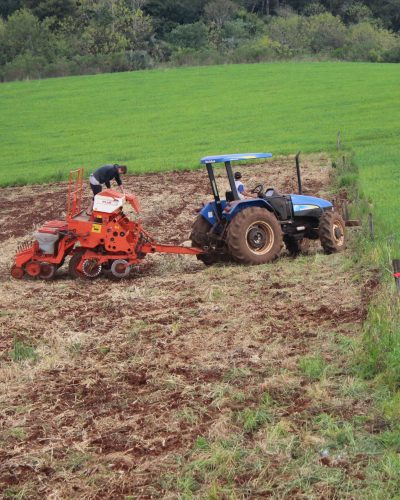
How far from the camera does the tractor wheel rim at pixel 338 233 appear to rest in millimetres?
14602

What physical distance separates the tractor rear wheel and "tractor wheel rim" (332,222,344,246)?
1.88 m

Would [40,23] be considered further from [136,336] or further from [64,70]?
[136,336]

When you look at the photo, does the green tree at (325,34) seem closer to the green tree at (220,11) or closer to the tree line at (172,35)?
the tree line at (172,35)

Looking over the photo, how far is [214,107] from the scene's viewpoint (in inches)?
1859

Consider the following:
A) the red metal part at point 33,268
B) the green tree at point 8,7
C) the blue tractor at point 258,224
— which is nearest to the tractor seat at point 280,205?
the blue tractor at point 258,224

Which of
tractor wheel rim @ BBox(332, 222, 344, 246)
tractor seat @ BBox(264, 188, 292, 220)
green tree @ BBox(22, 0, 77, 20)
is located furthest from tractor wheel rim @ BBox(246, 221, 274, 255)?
green tree @ BBox(22, 0, 77, 20)

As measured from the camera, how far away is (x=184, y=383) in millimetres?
8914

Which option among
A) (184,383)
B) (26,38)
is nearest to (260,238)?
(184,383)

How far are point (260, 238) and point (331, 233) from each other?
114 cm

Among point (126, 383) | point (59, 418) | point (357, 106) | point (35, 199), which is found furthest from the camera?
point (357, 106)

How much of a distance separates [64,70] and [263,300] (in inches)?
2403

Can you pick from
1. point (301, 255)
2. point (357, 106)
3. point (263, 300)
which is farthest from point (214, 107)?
point (263, 300)

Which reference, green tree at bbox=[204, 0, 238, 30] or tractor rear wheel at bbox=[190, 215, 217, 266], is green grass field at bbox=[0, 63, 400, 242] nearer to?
tractor rear wheel at bbox=[190, 215, 217, 266]

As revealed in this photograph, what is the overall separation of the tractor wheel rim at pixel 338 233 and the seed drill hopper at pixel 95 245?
2104 mm
